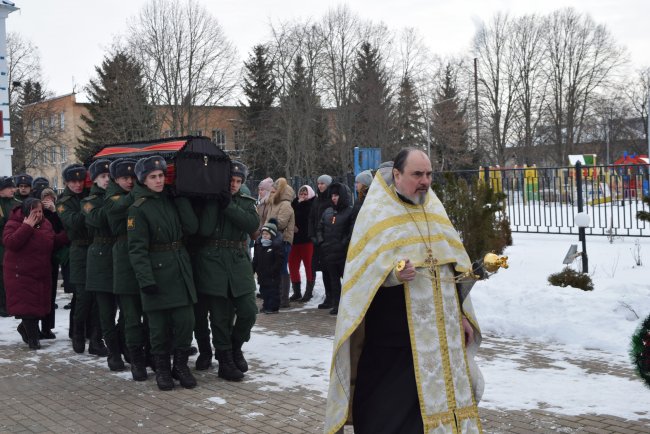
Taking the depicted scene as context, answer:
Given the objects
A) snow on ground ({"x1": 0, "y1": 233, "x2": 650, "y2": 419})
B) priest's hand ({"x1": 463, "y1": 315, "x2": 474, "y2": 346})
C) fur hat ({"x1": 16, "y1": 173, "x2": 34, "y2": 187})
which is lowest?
snow on ground ({"x1": 0, "y1": 233, "x2": 650, "y2": 419})

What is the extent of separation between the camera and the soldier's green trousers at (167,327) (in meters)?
7.20

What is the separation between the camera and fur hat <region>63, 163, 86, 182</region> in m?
9.01

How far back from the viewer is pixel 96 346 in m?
8.89

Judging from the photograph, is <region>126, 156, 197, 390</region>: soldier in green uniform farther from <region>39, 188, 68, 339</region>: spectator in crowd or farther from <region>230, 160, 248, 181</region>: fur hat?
<region>39, 188, 68, 339</region>: spectator in crowd

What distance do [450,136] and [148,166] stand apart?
53.1 meters

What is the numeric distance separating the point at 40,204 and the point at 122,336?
2207mm

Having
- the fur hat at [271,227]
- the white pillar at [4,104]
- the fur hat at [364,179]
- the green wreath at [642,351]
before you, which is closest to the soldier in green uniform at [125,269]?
the fur hat at [364,179]

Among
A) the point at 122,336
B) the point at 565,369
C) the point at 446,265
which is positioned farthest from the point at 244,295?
the point at 446,265

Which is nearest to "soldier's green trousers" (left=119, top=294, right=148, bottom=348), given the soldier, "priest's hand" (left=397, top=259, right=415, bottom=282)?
"priest's hand" (left=397, top=259, right=415, bottom=282)

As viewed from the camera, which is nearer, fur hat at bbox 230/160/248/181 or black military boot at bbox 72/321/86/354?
fur hat at bbox 230/160/248/181

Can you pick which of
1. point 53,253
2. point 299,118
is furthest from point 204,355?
point 299,118

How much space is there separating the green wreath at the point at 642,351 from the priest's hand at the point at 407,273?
2.27m

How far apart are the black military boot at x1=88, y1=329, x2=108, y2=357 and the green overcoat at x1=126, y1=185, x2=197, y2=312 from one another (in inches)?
81.2

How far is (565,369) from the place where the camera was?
24.1ft
